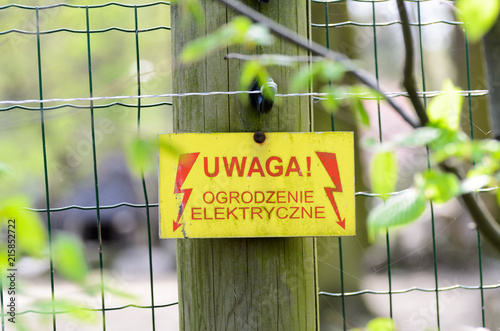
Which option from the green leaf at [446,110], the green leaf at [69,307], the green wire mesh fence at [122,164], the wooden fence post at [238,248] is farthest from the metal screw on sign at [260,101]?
the green wire mesh fence at [122,164]

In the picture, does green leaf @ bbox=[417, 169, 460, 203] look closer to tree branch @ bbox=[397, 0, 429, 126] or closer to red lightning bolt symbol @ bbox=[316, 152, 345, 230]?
tree branch @ bbox=[397, 0, 429, 126]

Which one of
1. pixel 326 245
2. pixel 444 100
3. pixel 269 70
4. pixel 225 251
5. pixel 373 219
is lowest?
pixel 326 245

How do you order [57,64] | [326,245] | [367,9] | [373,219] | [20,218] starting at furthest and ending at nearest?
1. [57,64]
2. [367,9]
3. [326,245]
4. [373,219]
5. [20,218]

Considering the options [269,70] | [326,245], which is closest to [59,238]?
[269,70]

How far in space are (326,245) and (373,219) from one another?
3.75m

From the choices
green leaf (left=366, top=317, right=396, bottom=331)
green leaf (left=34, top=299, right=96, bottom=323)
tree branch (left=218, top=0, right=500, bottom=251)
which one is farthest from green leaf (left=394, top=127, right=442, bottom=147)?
green leaf (left=34, top=299, right=96, bottom=323)

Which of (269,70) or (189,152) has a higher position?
(269,70)

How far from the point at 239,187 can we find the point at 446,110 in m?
0.73

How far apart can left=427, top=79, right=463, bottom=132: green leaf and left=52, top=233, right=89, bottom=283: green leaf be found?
36cm

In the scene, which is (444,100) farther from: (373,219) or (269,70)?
(269,70)

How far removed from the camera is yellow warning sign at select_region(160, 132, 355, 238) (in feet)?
4.24

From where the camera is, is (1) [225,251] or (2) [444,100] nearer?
(2) [444,100]

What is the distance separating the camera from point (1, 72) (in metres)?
9.29

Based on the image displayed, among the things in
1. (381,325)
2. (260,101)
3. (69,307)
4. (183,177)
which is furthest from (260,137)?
(69,307)
